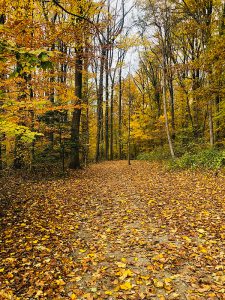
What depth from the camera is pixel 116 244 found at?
5328 millimetres

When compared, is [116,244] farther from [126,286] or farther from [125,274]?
[126,286]

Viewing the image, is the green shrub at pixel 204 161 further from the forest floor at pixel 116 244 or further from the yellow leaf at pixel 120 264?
the yellow leaf at pixel 120 264

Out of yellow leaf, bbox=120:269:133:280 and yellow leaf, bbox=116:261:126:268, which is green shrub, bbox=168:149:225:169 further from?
yellow leaf, bbox=120:269:133:280

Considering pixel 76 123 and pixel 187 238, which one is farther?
pixel 76 123

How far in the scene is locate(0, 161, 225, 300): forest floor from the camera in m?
3.85

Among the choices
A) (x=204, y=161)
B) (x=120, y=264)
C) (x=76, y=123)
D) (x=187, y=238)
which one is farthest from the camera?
(x=76, y=123)

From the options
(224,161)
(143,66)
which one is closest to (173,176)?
(224,161)

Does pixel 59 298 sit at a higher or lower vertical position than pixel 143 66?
lower

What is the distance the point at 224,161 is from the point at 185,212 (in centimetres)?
595

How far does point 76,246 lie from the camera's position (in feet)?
17.6

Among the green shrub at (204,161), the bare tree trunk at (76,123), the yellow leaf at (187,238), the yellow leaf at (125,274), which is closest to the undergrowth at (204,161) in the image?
the green shrub at (204,161)

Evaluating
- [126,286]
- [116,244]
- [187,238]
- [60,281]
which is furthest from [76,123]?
[126,286]

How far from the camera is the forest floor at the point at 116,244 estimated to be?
3852mm

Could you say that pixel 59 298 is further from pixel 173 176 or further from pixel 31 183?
pixel 173 176
